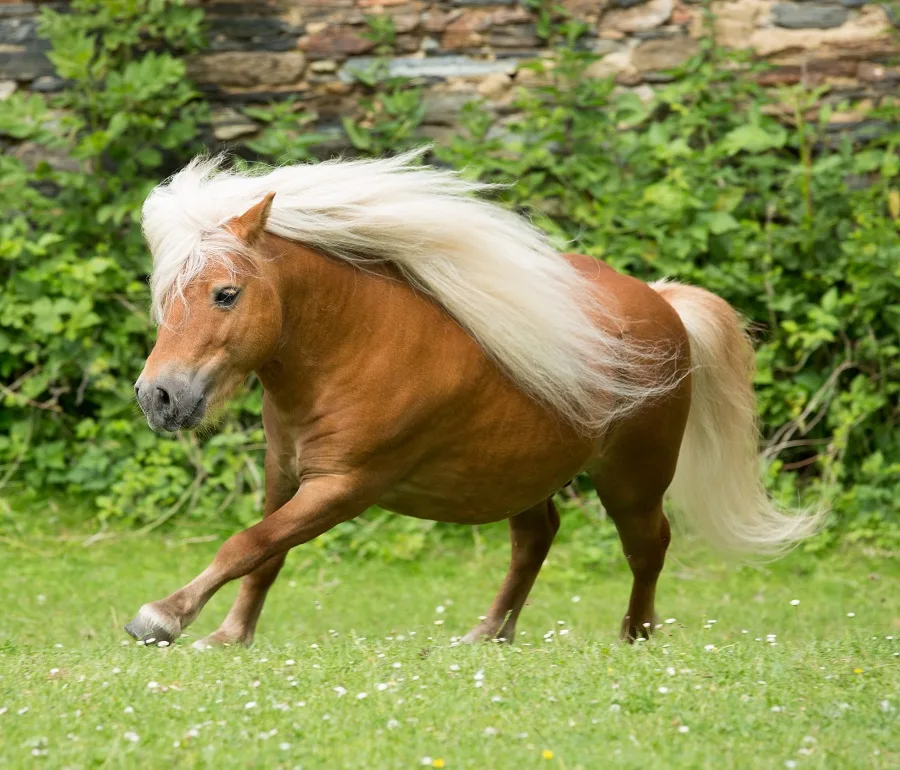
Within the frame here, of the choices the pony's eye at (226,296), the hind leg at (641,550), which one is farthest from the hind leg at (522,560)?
the pony's eye at (226,296)

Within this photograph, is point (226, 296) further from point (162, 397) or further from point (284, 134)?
point (284, 134)

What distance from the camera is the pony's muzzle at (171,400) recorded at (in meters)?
3.51

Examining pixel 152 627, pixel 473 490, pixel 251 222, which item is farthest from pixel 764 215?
pixel 152 627

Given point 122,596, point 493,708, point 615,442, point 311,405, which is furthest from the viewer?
point 122,596

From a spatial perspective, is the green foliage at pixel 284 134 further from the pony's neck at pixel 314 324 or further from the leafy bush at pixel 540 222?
the pony's neck at pixel 314 324

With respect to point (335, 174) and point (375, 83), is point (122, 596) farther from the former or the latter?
point (375, 83)

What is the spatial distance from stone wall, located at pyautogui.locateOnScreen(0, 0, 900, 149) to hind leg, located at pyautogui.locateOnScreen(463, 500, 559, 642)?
361 centimetres

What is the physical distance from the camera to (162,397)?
11.6 ft

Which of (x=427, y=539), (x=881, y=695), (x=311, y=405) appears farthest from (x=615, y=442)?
(x=427, y=539)

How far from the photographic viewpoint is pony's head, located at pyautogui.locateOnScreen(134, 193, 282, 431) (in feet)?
11.6

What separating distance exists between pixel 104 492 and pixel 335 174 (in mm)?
4009

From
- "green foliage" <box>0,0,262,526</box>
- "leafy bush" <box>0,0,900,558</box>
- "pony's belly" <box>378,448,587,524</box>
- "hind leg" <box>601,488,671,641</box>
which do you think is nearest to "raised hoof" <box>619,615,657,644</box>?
"hind leg" <box>601,488,671,641</box>

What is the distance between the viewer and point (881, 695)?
3.29 m

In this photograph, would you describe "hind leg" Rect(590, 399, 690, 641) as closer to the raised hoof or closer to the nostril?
the raised hoof
